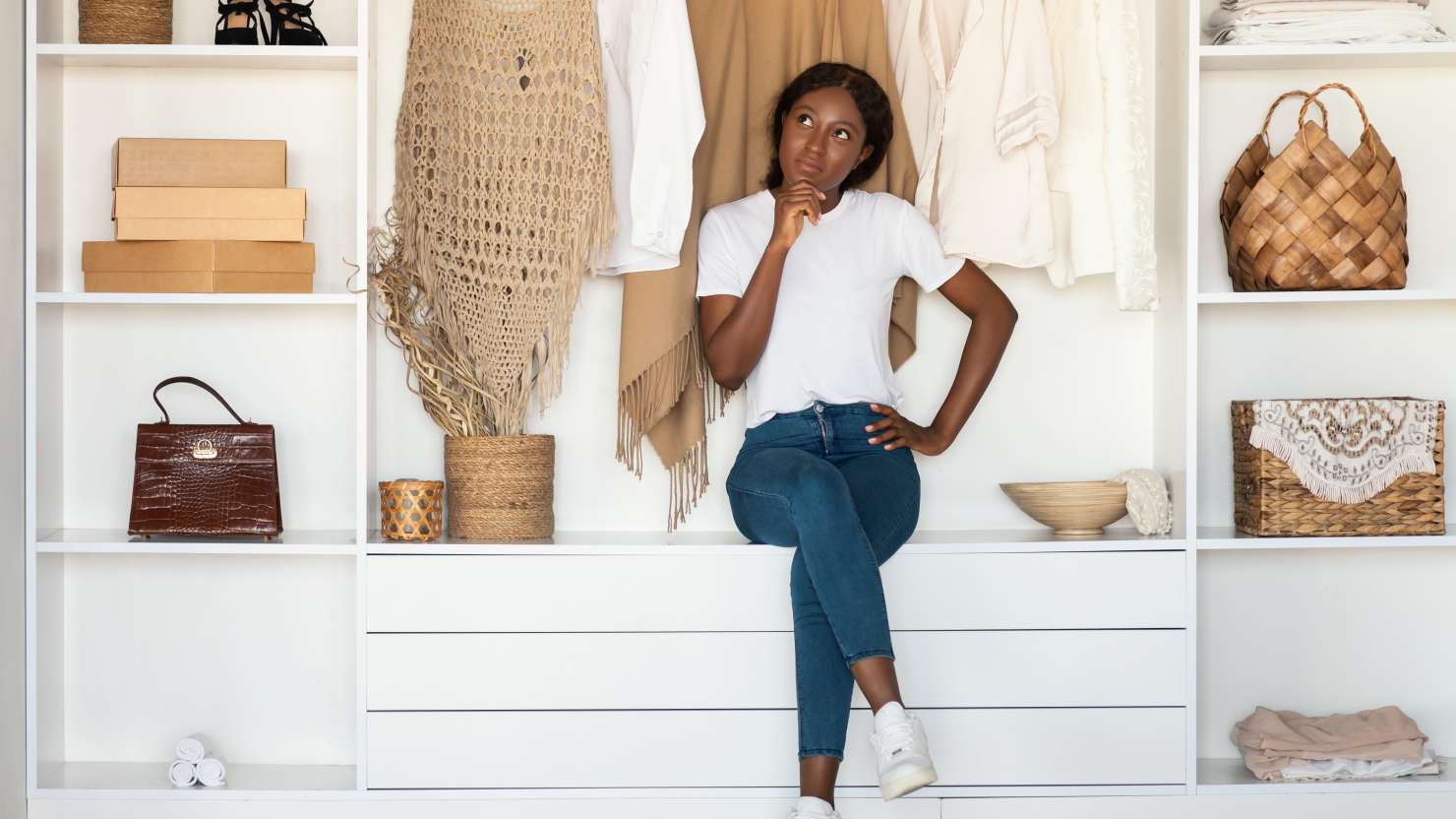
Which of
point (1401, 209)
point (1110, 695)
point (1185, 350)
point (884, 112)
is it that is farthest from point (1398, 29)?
point (1110, 695)

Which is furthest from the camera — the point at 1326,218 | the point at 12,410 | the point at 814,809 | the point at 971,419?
the point at 971,419

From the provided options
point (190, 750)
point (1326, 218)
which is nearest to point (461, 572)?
point (190, 750)

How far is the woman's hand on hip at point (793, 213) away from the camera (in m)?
2.38

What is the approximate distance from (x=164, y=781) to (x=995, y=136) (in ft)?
6.48

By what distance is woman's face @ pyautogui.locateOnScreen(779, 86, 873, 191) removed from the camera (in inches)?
96.3

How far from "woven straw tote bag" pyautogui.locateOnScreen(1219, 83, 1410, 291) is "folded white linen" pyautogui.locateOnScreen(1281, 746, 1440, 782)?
0.88 meters

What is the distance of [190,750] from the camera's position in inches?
96.6

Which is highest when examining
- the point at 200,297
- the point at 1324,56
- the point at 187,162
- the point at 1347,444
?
the point at 1324,56

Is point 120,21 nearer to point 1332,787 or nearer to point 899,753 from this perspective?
point 899,753

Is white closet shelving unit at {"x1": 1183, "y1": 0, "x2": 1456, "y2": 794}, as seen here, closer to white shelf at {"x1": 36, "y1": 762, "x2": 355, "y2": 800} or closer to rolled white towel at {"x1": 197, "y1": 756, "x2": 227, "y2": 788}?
white shelf at {"x1": 36, "y1": 762, "x2": 355, "y2": 800}

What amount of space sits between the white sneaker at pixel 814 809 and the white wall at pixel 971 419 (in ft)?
2.35

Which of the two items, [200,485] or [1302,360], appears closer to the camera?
[200,485]

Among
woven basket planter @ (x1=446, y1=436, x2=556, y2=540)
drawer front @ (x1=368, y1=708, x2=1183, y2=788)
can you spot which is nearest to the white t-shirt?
woven basket planter @ (x1=446, y1=436, x2=556, y2=540)

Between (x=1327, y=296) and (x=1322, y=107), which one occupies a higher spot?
(x=1322, y=107)
